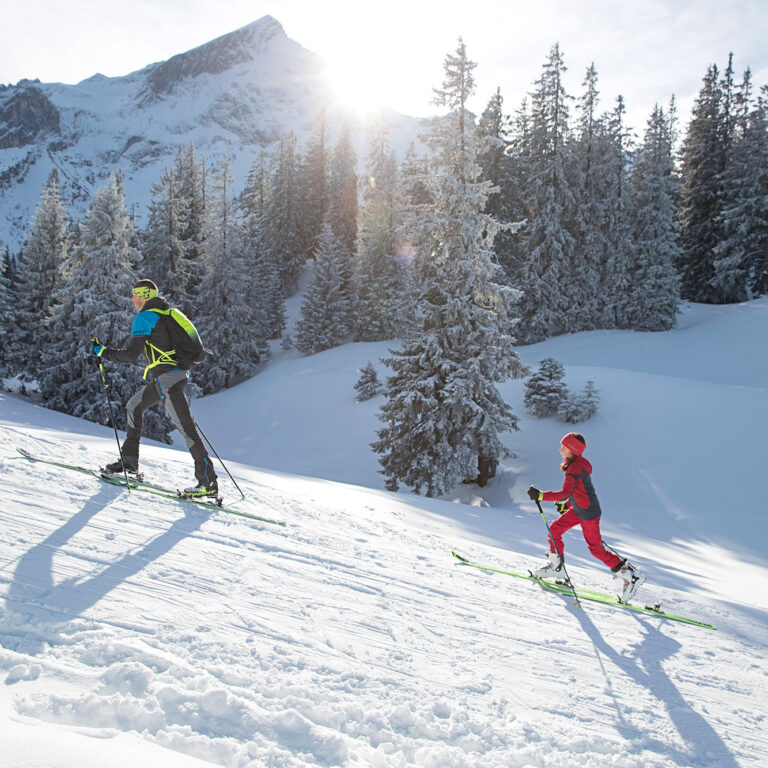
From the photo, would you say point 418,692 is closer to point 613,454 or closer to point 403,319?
point 403,319

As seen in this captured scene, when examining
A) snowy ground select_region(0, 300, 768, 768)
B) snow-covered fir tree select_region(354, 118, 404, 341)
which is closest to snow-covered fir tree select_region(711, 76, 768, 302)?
snow-covered fir tree select_region(354, 118, 404, 341)

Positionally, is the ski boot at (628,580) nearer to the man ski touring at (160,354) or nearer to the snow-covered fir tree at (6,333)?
the man ski touring at (160,354)

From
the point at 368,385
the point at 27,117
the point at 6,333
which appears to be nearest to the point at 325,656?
the point at 368,385

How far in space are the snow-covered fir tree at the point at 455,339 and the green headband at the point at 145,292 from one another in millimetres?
9710

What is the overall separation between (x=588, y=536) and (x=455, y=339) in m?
10.2

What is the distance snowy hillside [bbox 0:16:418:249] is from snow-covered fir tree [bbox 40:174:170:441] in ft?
418

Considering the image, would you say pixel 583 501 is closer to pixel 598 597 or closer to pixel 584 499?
pixel 584 499

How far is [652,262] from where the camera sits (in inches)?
1208

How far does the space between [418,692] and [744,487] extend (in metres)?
13.7

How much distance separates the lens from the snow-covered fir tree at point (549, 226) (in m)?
31.6

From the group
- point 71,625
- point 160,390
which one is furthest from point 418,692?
point 160,390

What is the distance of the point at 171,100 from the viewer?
175125 mm

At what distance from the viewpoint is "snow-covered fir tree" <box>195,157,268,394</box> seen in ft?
116

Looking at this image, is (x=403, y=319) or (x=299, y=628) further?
(x=403, y=319)
